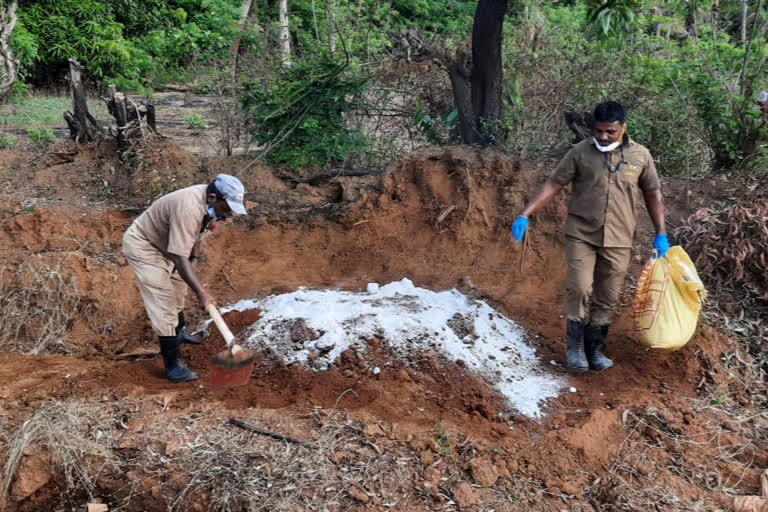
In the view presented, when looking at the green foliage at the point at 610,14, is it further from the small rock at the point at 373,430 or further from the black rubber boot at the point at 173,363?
the black rubber boot at the point at 173,363

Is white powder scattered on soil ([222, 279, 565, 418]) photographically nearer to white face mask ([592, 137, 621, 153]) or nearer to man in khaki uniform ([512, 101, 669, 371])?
man in khaki uniform ([512, 101, 669, 371])

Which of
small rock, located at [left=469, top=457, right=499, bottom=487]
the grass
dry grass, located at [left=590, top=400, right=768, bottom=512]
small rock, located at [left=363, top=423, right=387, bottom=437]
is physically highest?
the grass

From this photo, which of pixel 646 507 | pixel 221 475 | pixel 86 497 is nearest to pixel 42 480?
pixel 86 497

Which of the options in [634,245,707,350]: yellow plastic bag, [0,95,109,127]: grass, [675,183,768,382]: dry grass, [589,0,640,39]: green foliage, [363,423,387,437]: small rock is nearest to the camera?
[363,423,387,437]: small rock

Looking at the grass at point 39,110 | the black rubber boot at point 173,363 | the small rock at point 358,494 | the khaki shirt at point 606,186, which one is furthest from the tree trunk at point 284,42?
the small rock at point 358,494

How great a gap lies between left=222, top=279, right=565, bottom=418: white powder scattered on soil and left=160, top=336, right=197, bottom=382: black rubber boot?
0.48m

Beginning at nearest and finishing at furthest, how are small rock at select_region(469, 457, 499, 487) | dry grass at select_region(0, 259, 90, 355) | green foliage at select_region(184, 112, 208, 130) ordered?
small rock at select_region(469, 457, 499, 487)
dry grass at select_region(0, 259, 90, 355)
green foliage at select_region(184, 112, 208, 130)

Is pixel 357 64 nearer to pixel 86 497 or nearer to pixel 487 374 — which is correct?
pixel 487 374

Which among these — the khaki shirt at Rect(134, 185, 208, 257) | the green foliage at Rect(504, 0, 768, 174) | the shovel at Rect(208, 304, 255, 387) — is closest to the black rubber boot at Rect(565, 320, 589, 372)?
the shovel at Rect(208, 304, 255, 387)

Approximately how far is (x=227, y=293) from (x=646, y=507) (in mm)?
3843

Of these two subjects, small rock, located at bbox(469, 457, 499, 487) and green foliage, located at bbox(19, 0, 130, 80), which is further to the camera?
green foliage, located at bbox(19, 0, 130, 80)

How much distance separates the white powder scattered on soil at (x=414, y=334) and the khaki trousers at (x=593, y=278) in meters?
0.52

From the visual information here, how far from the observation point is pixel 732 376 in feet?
13.8

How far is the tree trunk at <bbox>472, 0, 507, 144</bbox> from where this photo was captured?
19.6 ft
